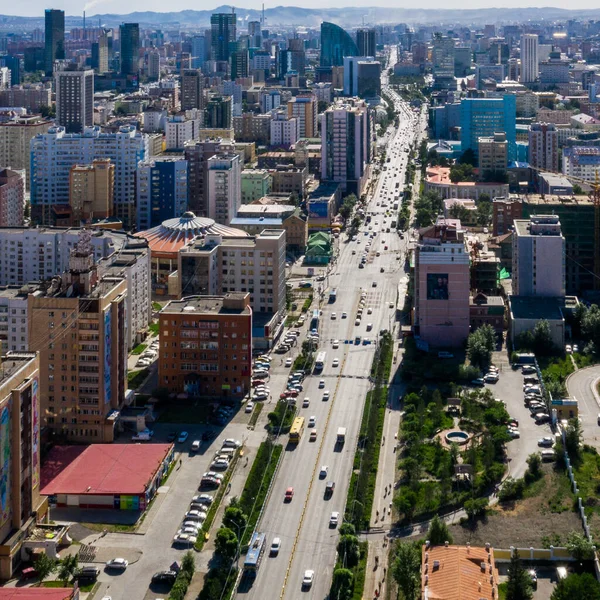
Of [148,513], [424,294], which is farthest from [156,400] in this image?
[424,294]

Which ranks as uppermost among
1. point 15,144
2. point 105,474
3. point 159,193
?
point 15,144

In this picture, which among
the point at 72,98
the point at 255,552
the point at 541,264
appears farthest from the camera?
the point at 72,98

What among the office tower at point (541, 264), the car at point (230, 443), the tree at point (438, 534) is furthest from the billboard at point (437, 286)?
the tree at point (438, 534)

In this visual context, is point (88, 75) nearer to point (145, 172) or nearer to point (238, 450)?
point (145, 172)

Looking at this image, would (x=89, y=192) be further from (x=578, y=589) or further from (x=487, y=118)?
(x=578, y=589)

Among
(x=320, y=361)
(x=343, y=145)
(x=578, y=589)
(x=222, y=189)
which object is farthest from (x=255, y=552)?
(x=343, y=145)

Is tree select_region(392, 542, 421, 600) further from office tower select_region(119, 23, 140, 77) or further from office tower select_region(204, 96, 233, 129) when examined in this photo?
office tower select_region(119, 23, 140, 77)
